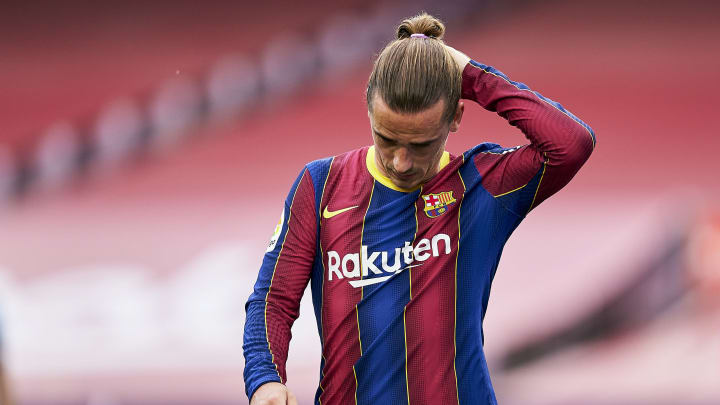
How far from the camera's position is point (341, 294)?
6.47 ft

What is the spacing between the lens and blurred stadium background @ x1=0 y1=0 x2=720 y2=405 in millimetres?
4719

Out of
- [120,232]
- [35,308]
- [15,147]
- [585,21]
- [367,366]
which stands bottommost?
[367,366]

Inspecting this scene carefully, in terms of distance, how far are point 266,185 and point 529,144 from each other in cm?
300

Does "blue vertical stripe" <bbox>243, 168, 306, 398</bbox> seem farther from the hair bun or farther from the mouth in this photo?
the hair bun

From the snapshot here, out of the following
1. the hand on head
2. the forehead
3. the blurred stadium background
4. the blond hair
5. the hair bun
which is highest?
the blurred stadium background

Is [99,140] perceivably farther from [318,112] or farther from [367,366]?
[367,366]

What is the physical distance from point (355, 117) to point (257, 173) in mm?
575

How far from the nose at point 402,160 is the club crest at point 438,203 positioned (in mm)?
120

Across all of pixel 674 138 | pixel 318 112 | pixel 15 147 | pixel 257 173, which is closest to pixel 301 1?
pixel 318 112

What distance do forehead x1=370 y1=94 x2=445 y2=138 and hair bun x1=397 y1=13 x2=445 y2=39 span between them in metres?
0.19

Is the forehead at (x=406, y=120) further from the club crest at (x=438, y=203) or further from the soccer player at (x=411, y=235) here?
the club crest at (x=438, y=203)

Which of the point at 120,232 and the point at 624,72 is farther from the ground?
the point at 624,72

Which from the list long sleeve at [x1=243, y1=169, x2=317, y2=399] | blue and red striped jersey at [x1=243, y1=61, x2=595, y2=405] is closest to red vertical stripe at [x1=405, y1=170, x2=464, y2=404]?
blue and red striped jersey at [x1=243, y1=61, x2=595, y2=405]

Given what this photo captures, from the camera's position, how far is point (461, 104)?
1.97 meters
